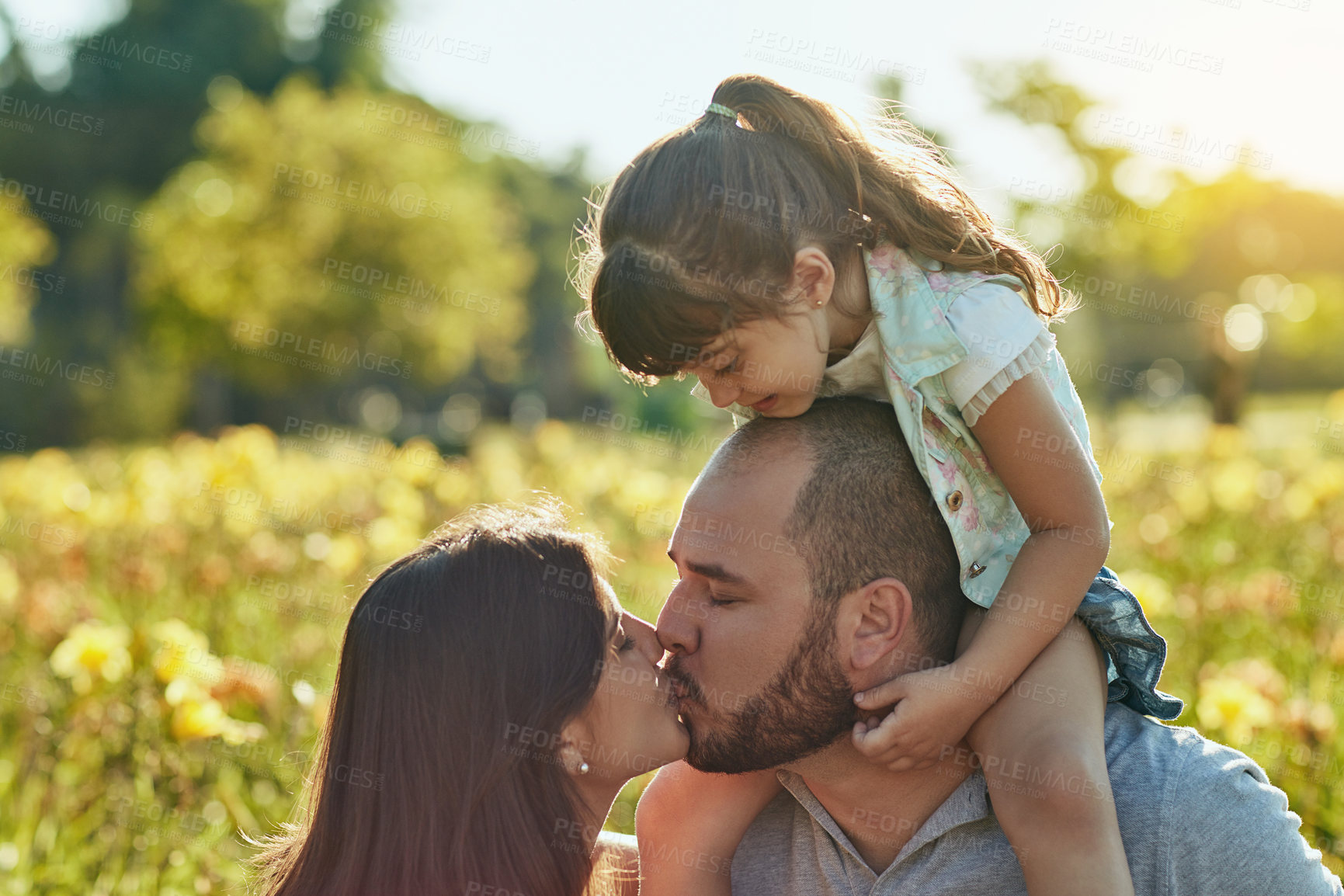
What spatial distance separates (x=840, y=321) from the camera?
2.36 metres

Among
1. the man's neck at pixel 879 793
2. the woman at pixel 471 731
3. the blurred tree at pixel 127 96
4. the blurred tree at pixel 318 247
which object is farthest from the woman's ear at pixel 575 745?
the blurred tree at pixel 127 96

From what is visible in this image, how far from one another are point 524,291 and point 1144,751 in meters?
38.1

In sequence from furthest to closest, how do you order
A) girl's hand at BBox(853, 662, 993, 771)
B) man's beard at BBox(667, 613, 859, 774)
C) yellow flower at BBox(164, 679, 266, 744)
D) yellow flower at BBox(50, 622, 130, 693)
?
yellow flower at BBox(50, 622, 130, 693)
yellow flower at BBox(164, 679, 266, 744)
man's beard at BBox(667, 613, 859, 774)
girl's hand at BBox(853, 662, 993, 771)

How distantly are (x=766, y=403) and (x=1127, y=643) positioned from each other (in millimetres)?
913

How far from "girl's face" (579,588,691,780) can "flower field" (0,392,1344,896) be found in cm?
128

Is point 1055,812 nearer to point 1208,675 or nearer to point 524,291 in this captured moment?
point 1208,675

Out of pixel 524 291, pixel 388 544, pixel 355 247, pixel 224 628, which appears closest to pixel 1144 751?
pixel 388 544

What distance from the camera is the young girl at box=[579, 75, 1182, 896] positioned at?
6.84 ft

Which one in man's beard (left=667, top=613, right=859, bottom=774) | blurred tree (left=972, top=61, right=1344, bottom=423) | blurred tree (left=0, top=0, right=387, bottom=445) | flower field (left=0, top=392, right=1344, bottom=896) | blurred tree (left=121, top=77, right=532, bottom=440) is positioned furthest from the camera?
blurred tree (left=0, top=0, right=387, bottom=445)

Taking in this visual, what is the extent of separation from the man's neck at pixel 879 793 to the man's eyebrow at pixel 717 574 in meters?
0.40

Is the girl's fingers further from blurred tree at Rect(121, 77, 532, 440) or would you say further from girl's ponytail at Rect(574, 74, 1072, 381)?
blurred tree at Rect(121, 77, 532, 440)

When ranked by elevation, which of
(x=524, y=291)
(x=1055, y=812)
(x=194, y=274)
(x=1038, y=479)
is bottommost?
(x=524, y=291)

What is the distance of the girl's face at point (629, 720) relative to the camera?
212 cm

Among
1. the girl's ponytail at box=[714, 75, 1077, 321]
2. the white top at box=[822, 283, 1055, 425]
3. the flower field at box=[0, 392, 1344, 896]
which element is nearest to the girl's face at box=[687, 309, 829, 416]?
the white top at box=[822, 283, 1055, 425]
